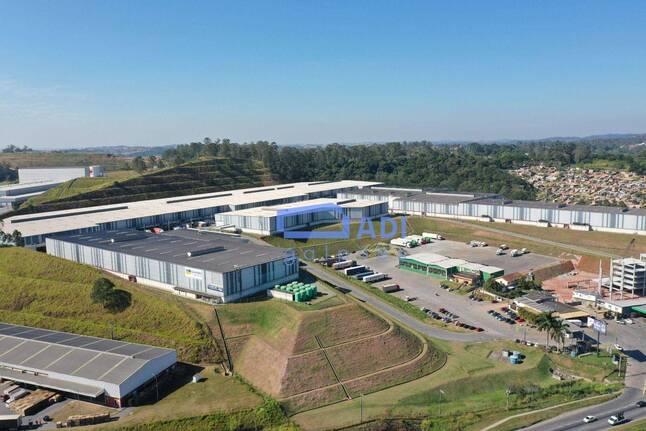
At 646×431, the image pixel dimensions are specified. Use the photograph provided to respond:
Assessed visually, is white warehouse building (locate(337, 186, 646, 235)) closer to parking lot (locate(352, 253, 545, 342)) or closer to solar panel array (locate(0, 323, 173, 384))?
parking lot (locate(352, 253, 545, 342))

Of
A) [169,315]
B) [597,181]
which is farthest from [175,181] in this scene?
[597,181]

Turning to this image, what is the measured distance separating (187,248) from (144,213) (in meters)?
25.5

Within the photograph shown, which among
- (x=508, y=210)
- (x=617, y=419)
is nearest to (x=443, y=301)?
(x=617, y=419)

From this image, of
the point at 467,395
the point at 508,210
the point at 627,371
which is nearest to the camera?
the point at 467,395

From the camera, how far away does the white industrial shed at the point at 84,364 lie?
33.2m

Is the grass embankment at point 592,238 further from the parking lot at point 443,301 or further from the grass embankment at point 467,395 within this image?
the grass embankment at point 467,395

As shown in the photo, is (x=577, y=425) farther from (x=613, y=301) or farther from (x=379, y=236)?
(x=379, y=236)

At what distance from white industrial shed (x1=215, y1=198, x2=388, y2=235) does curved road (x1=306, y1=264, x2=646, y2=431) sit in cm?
1583

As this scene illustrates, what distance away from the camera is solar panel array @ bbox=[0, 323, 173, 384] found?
34.2m

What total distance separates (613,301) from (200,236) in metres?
46.4

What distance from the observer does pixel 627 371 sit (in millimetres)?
38062

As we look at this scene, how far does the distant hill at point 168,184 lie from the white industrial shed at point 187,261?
1154 inches

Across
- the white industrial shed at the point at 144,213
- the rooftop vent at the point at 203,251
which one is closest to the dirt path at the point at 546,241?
the white industrial shed at the point at 144,213

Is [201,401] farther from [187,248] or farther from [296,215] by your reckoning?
[296,215]
